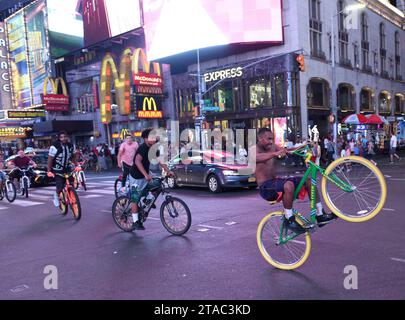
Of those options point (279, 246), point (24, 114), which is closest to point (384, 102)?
point (279, 246)

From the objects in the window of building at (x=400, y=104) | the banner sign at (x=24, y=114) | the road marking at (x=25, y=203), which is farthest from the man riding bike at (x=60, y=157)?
the window of building at (x=400, y=104)

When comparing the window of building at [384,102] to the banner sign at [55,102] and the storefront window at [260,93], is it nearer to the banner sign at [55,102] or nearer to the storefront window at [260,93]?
the storefront window at [260,93]

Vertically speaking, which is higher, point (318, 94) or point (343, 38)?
point (343, 38)

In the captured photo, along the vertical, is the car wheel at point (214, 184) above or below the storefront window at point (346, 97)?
below

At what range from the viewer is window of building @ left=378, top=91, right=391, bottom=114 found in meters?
42.5

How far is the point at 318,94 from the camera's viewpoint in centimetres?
3159

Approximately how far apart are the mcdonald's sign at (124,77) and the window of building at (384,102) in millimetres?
24989

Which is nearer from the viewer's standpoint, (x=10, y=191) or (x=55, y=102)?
(x=10, y=191)

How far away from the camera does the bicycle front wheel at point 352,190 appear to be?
4582mm

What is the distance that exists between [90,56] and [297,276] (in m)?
44.8

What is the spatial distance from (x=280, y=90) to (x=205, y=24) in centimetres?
870

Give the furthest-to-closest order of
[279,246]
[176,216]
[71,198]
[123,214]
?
[71,198] → [123,214] → [176,216] → [279,246]

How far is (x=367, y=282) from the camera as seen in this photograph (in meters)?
4.32

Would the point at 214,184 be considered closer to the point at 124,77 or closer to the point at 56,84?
the point at 124,77
